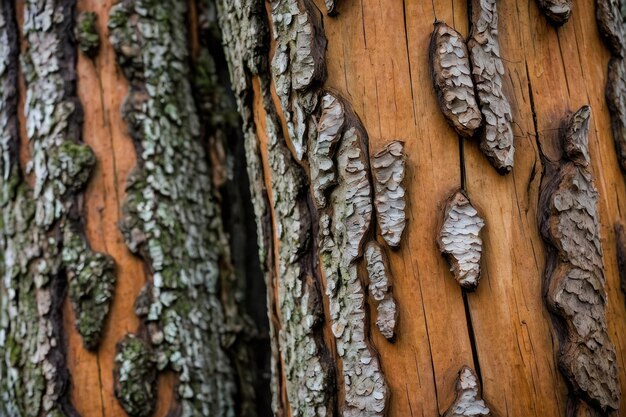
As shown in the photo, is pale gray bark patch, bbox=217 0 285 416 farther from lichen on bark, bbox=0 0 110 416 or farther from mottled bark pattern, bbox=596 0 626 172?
mottled bark pattern, bbox=596 0 626 172

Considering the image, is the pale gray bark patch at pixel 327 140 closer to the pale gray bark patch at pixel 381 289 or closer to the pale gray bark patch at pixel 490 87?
the pale gray bark patch at pixel 381 289

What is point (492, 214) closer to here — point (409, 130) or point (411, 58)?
point (409, 130)

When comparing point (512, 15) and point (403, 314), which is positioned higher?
point (512, 15)

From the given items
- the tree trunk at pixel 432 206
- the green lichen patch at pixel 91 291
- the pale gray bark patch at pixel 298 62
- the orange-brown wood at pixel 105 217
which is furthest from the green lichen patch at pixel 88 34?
the pale gray bark patch at pixel 298 62

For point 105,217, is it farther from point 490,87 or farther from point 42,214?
point 490,87

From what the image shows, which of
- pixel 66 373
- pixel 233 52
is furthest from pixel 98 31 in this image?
pixel 66 373

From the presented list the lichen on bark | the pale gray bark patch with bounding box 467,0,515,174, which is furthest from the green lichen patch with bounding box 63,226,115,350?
the pale gray bark patch with bounding box 467,0,515,174
